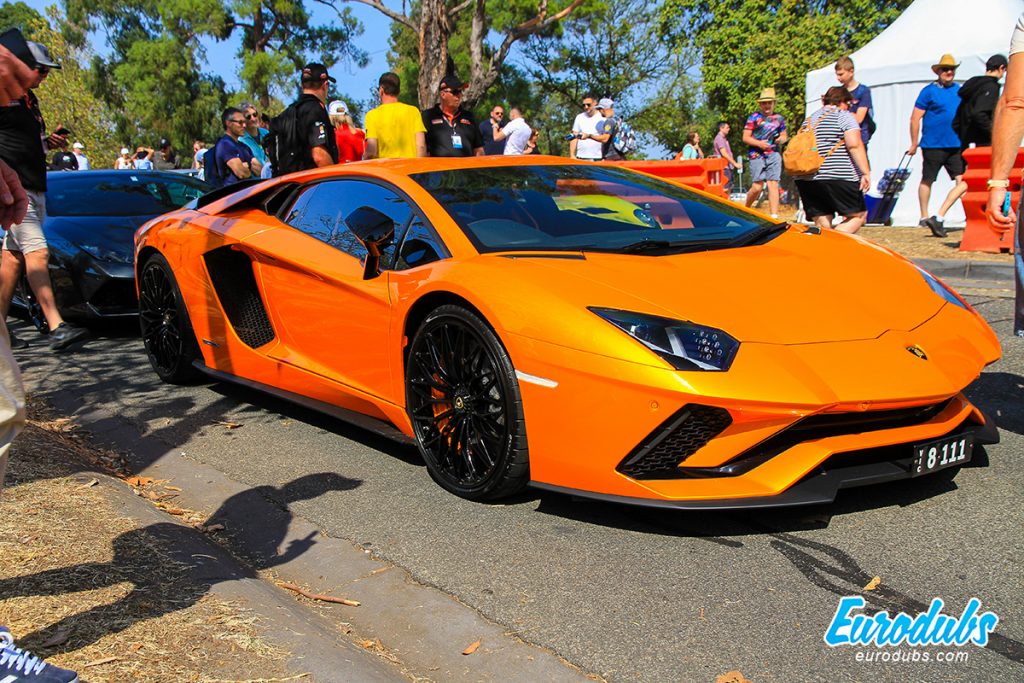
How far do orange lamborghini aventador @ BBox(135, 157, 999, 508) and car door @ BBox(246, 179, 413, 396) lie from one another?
0.04 ft

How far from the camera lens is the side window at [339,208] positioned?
4335 mm

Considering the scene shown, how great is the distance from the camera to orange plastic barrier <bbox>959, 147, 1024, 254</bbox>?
930 centimetres

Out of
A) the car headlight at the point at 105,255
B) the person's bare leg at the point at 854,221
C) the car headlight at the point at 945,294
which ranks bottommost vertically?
the person's bare leg at the point at 854,221

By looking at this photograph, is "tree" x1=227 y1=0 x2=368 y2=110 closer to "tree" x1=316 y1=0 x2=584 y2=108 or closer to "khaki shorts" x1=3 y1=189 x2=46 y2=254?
"tree" x1=316 y1=0 x2=584 y2=108

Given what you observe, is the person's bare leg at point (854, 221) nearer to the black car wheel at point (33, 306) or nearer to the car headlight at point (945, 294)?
the car headlight at point (945, 294)

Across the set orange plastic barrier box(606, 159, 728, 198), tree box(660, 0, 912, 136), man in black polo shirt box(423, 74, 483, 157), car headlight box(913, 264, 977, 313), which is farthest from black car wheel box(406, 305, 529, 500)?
tree box(660, 0, 912, 136)

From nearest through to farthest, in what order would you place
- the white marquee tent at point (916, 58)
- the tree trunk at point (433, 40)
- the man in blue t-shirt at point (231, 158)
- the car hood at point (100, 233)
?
the car hood at point (100, 233)
the man in blue t-shirt at point (231, 158)
the white marquee tent at point (916, 58)
the tree trunk at point (433, 40)

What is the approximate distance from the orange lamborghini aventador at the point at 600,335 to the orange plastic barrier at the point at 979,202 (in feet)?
→ 18.5

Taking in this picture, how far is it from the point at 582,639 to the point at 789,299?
1445 mm

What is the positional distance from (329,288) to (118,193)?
16.3 feet

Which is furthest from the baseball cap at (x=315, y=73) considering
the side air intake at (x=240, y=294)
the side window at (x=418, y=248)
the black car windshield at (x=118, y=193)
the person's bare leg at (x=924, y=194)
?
the person's bare leg at (x=924, y=194)

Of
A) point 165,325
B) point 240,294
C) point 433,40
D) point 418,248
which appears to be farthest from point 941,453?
point 433,40

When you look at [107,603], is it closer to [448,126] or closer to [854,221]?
[448,126]

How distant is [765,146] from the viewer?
12.4 meters
